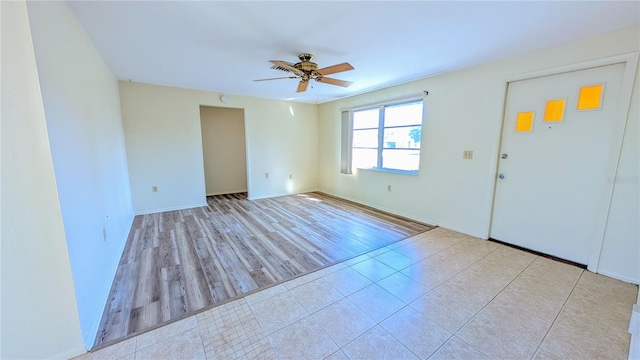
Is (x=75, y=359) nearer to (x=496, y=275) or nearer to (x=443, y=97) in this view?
(x=496, y=275)

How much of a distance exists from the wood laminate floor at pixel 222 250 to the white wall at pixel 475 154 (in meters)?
0.48

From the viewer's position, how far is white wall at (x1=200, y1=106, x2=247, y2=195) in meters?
5.56

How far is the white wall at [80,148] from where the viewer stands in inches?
54.3

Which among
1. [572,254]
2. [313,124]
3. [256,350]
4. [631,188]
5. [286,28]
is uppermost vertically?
[286,28]

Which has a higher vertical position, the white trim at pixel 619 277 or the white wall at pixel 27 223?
the white wall at pixel 27 223

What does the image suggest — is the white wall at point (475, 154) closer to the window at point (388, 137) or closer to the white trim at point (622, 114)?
the white trim at point (622, 114)

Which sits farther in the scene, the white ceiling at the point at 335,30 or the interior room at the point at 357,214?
the white ceiling at the point at 335,30

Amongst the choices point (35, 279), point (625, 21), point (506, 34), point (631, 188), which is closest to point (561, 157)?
point (631, 188)

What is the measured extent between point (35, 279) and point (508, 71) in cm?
435

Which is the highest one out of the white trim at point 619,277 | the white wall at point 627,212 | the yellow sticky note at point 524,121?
the yellow sticky note at point 524,121

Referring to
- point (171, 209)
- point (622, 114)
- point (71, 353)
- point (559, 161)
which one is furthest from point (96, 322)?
point (622, 114)

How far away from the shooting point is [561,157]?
2506 millimetres

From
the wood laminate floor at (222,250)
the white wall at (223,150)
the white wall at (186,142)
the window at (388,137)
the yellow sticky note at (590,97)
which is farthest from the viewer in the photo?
the white wall at (223,150)

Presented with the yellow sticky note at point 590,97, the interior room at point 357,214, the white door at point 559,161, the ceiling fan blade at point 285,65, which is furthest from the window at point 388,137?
the ceiling fan blade at point 285,65
